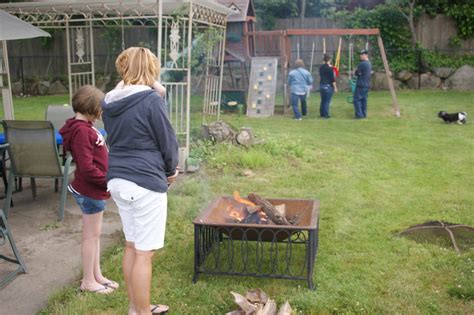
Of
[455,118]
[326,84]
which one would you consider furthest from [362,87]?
[455,118]

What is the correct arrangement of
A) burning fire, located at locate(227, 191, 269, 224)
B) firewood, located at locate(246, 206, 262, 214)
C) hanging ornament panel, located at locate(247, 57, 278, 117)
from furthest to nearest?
hanging ornament panel, located at locate(247, 57, 278, 117) < firewood, located at locate(246, 206, 262, 214) < burning fire, located at locate(227, 191, 269, 224)

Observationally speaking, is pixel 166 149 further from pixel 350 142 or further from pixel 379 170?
pixel 350 142

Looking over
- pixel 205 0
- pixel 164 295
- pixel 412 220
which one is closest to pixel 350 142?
pixel 205 0

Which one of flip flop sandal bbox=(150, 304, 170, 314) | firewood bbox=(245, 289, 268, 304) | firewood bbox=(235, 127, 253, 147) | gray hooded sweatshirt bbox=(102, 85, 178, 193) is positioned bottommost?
flip flop sandal bbox=(150, 304, 170, 314)

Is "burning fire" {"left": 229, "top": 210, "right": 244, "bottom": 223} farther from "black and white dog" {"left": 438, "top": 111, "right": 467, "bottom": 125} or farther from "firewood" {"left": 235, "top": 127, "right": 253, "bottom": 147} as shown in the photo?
"black and white dog" {"left": 438, "top": 111, "right": 467, "bottom": 125}

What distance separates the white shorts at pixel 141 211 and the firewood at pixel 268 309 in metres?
0.74

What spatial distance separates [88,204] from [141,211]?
780mm

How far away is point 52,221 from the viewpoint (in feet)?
17.2

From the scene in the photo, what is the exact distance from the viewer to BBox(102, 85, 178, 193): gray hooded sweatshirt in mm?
2914

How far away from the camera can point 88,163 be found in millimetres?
3545

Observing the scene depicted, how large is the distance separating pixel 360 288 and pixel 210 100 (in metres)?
6.21

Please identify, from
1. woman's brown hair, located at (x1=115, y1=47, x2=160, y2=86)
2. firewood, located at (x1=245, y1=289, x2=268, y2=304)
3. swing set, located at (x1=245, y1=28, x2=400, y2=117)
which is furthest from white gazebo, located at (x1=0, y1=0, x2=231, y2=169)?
swing set, located at (x1=245, y1=28, x2=400, y2=117)

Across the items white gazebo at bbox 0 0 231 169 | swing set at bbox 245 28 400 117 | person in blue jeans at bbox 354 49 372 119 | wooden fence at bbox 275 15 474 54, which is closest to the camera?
white gazebo at bbox 0 0 231 169

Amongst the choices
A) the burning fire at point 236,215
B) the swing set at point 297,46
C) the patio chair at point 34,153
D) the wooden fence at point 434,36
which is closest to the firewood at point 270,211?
the burning fire at point 236,215
